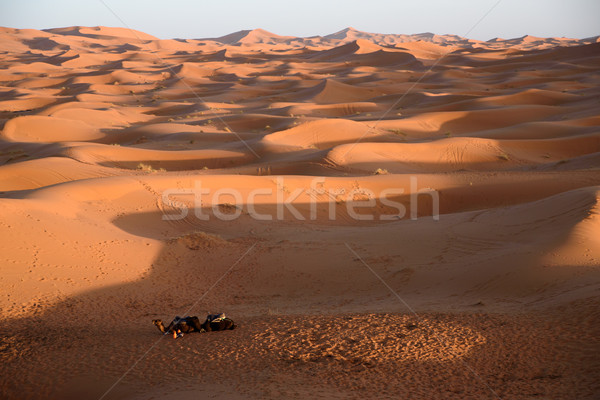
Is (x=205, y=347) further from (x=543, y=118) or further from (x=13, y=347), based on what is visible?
(x=543, y=118)

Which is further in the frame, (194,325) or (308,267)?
(308,267)

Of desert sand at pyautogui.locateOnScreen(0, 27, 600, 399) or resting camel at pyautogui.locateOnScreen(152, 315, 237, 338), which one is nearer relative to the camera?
desert sand at pyautogui.locateOnScreen(0, 27, 600, 399)

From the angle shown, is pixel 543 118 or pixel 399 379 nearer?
pixel 399 379

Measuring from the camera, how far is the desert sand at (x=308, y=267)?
5219 mm

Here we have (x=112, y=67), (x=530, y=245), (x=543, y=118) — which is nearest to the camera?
(x=530, y=245)

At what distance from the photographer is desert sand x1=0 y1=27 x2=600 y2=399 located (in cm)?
522

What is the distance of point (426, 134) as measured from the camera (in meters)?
27.2

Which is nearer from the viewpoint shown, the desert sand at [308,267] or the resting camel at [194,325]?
the desert sand at [308,267]

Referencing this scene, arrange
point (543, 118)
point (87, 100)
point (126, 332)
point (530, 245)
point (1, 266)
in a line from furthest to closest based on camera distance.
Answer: point (87, 100), point (543, 118), point (530, 245), point (1, 266), point (126, 332)

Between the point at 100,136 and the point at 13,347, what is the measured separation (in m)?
23.8

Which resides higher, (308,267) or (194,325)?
(194,325)

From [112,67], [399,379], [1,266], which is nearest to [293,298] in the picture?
[399,379]

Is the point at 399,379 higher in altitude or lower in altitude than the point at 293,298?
higher

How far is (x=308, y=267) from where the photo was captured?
984cm
